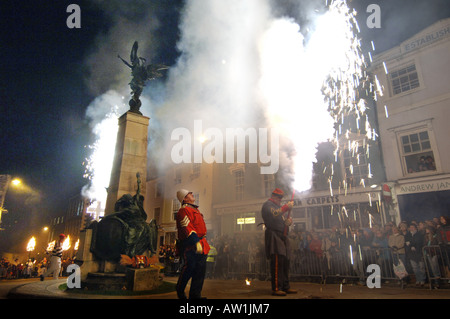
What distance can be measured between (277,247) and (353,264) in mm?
4128

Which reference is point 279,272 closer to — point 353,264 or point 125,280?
point 125,280

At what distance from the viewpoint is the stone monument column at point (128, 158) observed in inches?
297

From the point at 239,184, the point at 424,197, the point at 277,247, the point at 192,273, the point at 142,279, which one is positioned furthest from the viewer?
the point at 239,184

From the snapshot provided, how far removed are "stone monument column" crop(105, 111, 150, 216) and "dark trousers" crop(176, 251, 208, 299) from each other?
4093 mm

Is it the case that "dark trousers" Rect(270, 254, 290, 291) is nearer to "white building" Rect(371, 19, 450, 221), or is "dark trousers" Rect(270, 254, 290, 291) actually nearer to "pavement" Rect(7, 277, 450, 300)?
"pavement" Rect(7, 277, 450, 300)

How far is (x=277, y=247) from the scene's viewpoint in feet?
17.1

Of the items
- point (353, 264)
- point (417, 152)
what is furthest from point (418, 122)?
point (353, 264)

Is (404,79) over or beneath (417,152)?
over

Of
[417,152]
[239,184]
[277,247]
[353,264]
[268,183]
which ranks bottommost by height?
[353,264]

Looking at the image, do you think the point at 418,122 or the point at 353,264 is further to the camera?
the point at 418,122

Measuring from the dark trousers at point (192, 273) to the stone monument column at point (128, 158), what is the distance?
13.4 ft

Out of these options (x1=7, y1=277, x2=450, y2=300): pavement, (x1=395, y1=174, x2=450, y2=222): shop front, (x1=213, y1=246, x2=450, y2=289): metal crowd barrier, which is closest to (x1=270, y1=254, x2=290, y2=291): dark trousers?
(x1=7, y1=277, x2=450, y2=300): pavement
